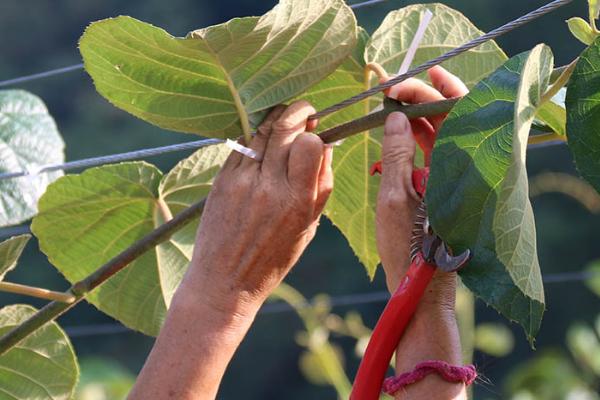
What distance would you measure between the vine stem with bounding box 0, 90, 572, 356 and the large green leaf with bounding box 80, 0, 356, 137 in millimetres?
78

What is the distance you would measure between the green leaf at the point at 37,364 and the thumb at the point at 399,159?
0.58 meters

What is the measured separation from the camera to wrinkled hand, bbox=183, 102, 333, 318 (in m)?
1.32

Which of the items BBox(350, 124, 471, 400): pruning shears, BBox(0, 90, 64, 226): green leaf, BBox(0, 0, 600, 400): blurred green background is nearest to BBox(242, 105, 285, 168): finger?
BBox(350, 124, 471, 400): pruning shears

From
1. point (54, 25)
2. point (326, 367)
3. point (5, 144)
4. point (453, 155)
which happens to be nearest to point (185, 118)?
point (5, 144)

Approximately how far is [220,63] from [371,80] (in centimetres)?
19

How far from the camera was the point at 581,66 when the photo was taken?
3.16 feet

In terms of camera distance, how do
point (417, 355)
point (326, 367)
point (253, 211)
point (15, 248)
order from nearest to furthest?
point (417, 355) → point (253, 211) → point (15, 248) → point (326, 367)

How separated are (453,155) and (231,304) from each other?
429 mm

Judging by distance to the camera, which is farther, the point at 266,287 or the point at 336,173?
the point at 336,173

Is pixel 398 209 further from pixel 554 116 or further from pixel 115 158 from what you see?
pixel 115 158

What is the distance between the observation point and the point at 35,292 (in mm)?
1403

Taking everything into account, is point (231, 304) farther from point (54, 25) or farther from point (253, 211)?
point (54, 25)

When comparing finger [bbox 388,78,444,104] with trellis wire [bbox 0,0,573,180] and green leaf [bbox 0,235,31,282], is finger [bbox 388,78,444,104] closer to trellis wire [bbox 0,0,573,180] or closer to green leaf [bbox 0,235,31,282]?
trellis wire [bbox 0,0,573,180]

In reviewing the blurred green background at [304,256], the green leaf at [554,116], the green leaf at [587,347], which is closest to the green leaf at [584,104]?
the green leaf at [554,116]
